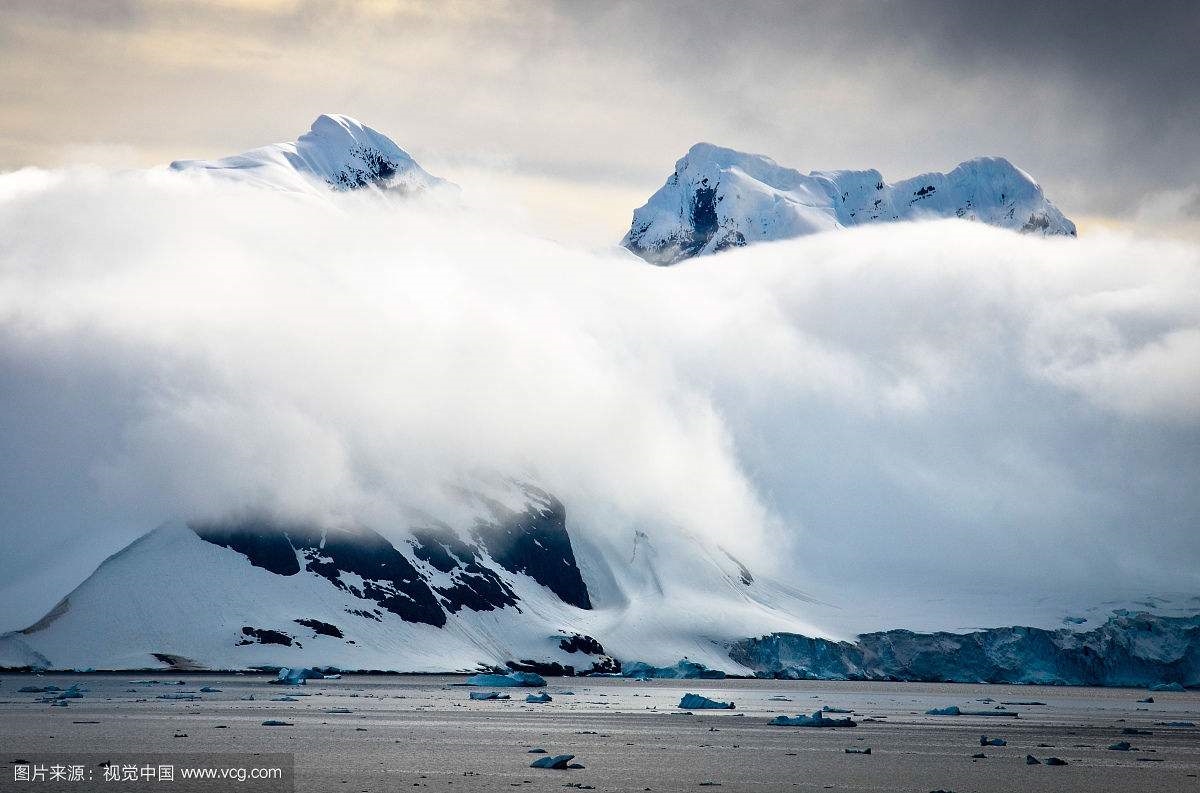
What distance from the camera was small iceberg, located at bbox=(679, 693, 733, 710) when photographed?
132 metres

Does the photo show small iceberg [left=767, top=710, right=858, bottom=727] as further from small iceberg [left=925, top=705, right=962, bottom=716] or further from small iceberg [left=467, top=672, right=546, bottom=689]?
small iceberg [left=467, top=672, right=546, bottom=689]

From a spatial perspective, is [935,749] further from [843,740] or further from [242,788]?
[242,788]

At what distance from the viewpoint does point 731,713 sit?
5207 inches

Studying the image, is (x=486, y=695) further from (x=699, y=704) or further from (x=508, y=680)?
(x=699, y=704)

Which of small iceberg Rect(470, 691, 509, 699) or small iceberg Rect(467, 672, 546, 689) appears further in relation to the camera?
small iceberg Rect(467, 672, 546, 689)

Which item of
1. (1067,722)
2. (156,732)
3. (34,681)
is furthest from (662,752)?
(34,681)

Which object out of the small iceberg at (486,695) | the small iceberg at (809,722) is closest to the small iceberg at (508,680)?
the small iceberg at (486,695)

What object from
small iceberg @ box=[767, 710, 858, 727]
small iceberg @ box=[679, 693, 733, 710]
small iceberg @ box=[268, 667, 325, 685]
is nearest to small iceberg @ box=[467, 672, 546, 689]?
small iceberg @ box=[268, 667, 325, 685]

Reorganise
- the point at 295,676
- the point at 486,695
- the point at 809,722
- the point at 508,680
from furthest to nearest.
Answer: the point at 508,680, the point at 295,676, the point at 486,695, the point at 809,722

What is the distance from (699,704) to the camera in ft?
438

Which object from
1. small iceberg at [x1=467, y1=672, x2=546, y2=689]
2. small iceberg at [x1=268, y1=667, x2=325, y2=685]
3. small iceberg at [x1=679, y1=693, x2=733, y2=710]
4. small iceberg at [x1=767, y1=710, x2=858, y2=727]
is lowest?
small iceberg at [x1=767, y1=710, x2=858, y2=727]

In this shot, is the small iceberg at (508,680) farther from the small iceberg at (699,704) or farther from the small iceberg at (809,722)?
the small iceberg at (809,722)

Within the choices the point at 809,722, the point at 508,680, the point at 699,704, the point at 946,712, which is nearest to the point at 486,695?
the point at 508,680

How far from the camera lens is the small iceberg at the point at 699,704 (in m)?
132
